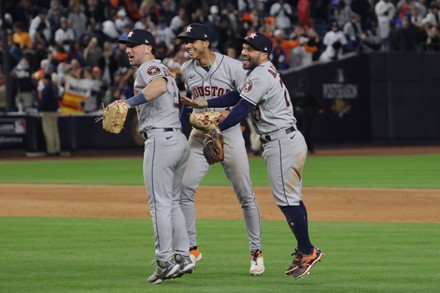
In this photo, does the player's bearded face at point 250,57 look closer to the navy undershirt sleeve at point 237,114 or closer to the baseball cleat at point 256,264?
the navy undershirt sleeve at point 237,114

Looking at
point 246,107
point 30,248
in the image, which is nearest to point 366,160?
point 30,248

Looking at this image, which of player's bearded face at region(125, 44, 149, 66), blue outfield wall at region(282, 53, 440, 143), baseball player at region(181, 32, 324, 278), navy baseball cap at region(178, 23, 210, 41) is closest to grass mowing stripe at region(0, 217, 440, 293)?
baseball player at region(181, 32, 324, 278)

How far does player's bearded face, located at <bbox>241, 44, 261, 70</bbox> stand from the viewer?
392 inches

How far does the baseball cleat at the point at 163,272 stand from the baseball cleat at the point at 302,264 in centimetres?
95

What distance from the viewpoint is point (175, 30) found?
31844 millimetres

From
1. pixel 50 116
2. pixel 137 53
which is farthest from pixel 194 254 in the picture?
pixel 50 116

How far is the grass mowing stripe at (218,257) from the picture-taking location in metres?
9.35

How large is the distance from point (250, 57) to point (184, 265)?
1814 mm

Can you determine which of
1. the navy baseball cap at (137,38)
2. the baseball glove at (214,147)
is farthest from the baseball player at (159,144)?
the baseball glove at (214,147)

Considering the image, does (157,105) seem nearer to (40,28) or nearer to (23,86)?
(23,86)

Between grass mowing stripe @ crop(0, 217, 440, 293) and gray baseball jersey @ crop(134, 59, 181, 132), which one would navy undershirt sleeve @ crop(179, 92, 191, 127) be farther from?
grass mowing stripe @ crop(0, 217, 440, 293)

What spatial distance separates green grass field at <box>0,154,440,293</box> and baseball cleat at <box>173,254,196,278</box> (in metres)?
0.09

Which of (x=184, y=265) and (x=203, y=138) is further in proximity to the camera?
(x=203, y=138)

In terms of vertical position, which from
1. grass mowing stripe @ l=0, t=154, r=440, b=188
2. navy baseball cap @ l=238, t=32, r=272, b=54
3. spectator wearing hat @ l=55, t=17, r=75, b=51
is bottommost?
grass mowing stripe @ l=0, t=154, r=440, b=188
